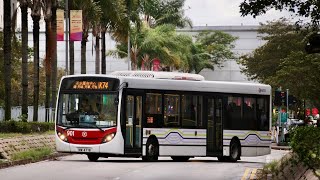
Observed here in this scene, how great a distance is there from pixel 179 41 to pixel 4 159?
219ft

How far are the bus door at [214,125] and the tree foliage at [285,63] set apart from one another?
22.4m

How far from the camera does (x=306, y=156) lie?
17.0m

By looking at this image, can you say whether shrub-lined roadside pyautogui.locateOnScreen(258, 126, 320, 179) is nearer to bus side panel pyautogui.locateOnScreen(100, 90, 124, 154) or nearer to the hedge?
the hedge

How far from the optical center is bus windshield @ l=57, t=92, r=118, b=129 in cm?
3053

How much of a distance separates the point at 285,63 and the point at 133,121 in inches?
1355

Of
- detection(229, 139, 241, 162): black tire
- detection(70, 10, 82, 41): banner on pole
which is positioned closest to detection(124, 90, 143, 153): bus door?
detection(229, 139, 241, 162): black tire

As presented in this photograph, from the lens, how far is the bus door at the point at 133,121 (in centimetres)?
3084

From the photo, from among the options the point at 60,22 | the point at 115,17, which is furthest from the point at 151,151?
the point at 115,17

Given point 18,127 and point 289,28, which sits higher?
point 289,28

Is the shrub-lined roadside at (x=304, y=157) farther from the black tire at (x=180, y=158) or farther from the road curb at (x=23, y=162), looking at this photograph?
the black tire at (x=180, y=158)

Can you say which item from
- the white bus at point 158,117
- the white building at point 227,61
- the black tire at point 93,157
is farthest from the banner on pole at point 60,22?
the white building at point 227,61

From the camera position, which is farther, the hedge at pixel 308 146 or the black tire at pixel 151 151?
the black tire at pixel 151 151

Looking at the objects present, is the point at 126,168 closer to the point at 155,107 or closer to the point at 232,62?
the point at 155,107

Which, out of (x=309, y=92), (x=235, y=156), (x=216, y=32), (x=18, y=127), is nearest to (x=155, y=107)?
(x=235, y=156)
